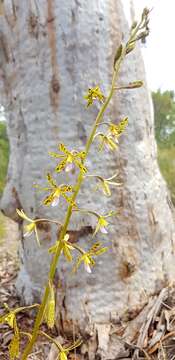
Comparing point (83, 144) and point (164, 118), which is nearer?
point (83, 144)

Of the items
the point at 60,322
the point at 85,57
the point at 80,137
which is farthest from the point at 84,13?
the point at 60,322

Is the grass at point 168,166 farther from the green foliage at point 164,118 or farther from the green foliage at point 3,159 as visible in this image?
the green foliage at point 3,159

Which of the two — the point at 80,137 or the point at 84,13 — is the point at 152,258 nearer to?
the point at 80,137

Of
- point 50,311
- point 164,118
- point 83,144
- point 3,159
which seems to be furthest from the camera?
point 164,118

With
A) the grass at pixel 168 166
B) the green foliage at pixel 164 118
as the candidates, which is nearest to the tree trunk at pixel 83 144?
the grass at pixel 168 166

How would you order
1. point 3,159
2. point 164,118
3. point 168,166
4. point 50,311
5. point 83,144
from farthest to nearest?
1. point 164,118
2. point 3,159
3. point 168,166
4. point 83,144
5. point 50,311

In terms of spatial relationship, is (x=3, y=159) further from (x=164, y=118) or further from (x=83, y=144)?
(x=83, y=144)

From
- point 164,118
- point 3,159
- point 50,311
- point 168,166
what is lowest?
point 168,166

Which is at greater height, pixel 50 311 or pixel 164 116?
pixel 164 116

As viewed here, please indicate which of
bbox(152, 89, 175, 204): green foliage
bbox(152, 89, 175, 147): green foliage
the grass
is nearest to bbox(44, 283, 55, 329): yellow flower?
the grass

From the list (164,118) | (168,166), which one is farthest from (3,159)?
(164,118)
